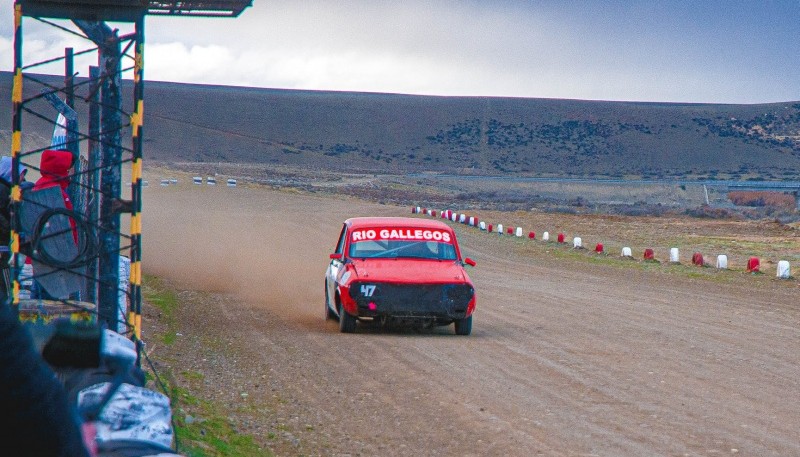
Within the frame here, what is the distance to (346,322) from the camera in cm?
1385

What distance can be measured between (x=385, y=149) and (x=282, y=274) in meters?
125

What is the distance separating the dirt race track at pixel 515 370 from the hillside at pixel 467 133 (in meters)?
106

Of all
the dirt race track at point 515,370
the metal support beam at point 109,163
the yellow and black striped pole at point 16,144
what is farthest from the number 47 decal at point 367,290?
the yellow and black striped pole at point 16,144

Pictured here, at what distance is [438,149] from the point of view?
489 ft

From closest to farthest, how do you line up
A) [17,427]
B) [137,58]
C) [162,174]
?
[17,427] → [137,58] → [162,174]

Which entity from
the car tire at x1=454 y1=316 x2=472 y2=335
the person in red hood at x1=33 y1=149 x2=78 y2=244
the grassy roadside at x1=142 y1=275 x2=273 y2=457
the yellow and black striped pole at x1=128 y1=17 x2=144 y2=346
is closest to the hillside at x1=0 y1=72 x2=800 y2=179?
the car tire at x1=454 y1=316 x2=472 y2=335

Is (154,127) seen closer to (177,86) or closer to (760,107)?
(177,86)

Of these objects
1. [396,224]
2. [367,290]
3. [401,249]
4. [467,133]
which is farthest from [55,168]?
[467,133]

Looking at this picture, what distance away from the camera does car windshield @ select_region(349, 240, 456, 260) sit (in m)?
14.5

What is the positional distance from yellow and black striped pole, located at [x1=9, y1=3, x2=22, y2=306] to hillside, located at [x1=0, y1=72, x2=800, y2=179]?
113m

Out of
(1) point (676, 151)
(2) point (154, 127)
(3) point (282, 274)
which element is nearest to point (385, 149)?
(2) point (154, 127)

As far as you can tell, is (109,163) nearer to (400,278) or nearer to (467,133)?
(400,278)

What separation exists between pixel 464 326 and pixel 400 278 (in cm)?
111

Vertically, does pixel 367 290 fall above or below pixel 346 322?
above
